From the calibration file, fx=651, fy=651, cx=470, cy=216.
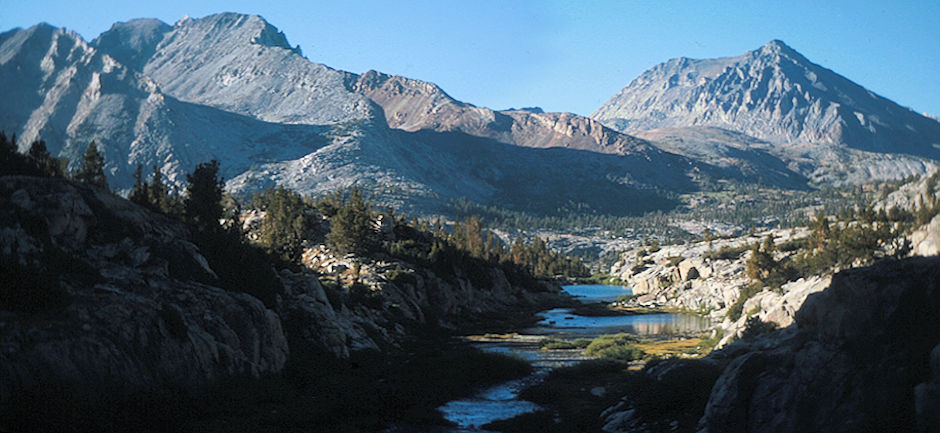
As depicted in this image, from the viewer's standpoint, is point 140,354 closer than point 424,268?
Yes

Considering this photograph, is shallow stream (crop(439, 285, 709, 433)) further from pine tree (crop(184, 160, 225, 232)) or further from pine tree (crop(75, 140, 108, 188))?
pine tree (crop(75, 140, 108, 188))

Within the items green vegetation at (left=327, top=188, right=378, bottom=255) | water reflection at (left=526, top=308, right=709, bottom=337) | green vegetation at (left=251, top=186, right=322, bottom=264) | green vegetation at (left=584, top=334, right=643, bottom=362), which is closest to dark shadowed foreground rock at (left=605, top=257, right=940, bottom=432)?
green vegetation at (left=584, top=334, right=643, bottom=362)

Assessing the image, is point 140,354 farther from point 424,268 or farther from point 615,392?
point 424,268

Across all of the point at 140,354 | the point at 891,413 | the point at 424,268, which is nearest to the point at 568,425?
the point at 891,413

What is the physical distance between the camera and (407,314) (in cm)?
6278

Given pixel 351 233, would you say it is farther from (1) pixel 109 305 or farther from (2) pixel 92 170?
(1) pixel 109 305

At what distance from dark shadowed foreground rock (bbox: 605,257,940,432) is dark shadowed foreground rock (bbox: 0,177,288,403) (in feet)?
62.4

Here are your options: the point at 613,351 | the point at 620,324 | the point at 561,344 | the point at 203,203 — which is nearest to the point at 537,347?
the point at 561,344

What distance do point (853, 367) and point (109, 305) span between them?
2438cm

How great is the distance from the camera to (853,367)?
17.3 meters

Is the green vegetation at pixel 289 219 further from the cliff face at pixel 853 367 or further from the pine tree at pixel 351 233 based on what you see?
the cliff face at pixel 853 367

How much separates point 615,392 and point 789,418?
14799mm

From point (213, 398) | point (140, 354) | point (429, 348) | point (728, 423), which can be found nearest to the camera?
point (728, 423)

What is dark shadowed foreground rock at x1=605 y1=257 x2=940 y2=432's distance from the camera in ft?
51.1
